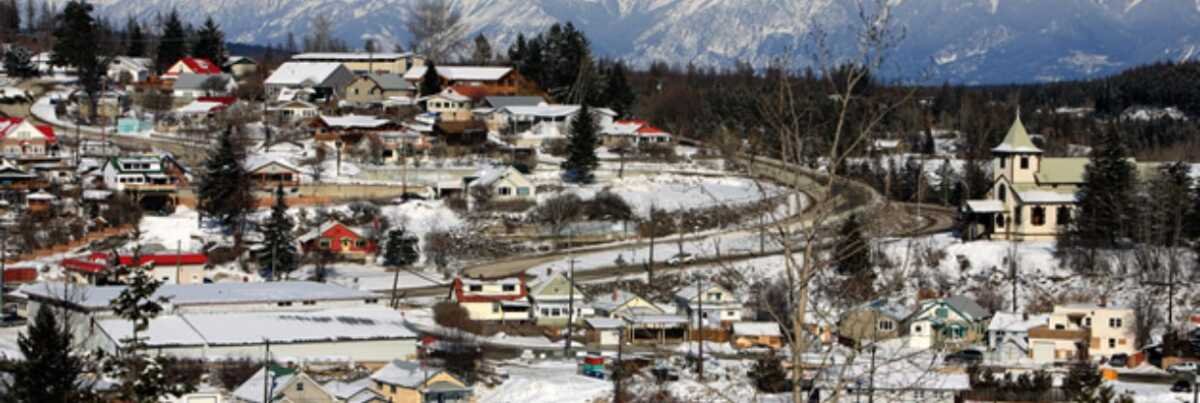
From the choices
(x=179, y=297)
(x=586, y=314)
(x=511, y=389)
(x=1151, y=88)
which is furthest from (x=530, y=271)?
(x=1151, y=88)

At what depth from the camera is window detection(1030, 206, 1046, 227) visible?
47500 millimetres

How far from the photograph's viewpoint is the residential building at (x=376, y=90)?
212ft

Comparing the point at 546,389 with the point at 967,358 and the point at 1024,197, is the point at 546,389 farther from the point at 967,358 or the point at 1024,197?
the point at 1024,197

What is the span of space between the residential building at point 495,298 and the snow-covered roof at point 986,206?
12.5m

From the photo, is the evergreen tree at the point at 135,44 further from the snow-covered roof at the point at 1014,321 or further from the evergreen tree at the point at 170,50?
the snow-covered roof at the point at 1014,321

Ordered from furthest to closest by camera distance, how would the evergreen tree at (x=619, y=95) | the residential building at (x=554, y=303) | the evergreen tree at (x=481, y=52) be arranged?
the evergreen tree at (x=481, y=52) → the evergreen tree at (x=619, y=95) → the residential building at (x=554, y=303)

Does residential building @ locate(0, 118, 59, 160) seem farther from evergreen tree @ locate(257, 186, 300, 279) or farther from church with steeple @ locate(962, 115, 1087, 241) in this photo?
church with steeple @ locate(962, 115, 1087, 241)

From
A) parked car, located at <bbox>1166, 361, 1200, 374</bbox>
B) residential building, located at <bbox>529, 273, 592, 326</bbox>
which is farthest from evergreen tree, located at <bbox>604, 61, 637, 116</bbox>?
parked car, located at <bbox>1166, 361, 1200, 374</bbox>

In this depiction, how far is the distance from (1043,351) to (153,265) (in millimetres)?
20044

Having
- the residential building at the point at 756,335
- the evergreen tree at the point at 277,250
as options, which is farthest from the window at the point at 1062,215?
the evergreen tree at the point at 277,250

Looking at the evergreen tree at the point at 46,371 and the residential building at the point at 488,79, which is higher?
the residential building at the point at 488,79

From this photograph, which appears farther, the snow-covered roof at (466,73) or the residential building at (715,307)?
the snow-covered roof at (466,73)

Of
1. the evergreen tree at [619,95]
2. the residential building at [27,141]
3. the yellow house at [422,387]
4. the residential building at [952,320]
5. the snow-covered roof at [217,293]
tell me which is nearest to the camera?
the yellow house at [422,387]

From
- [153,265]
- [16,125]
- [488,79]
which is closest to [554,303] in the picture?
[153,265]
